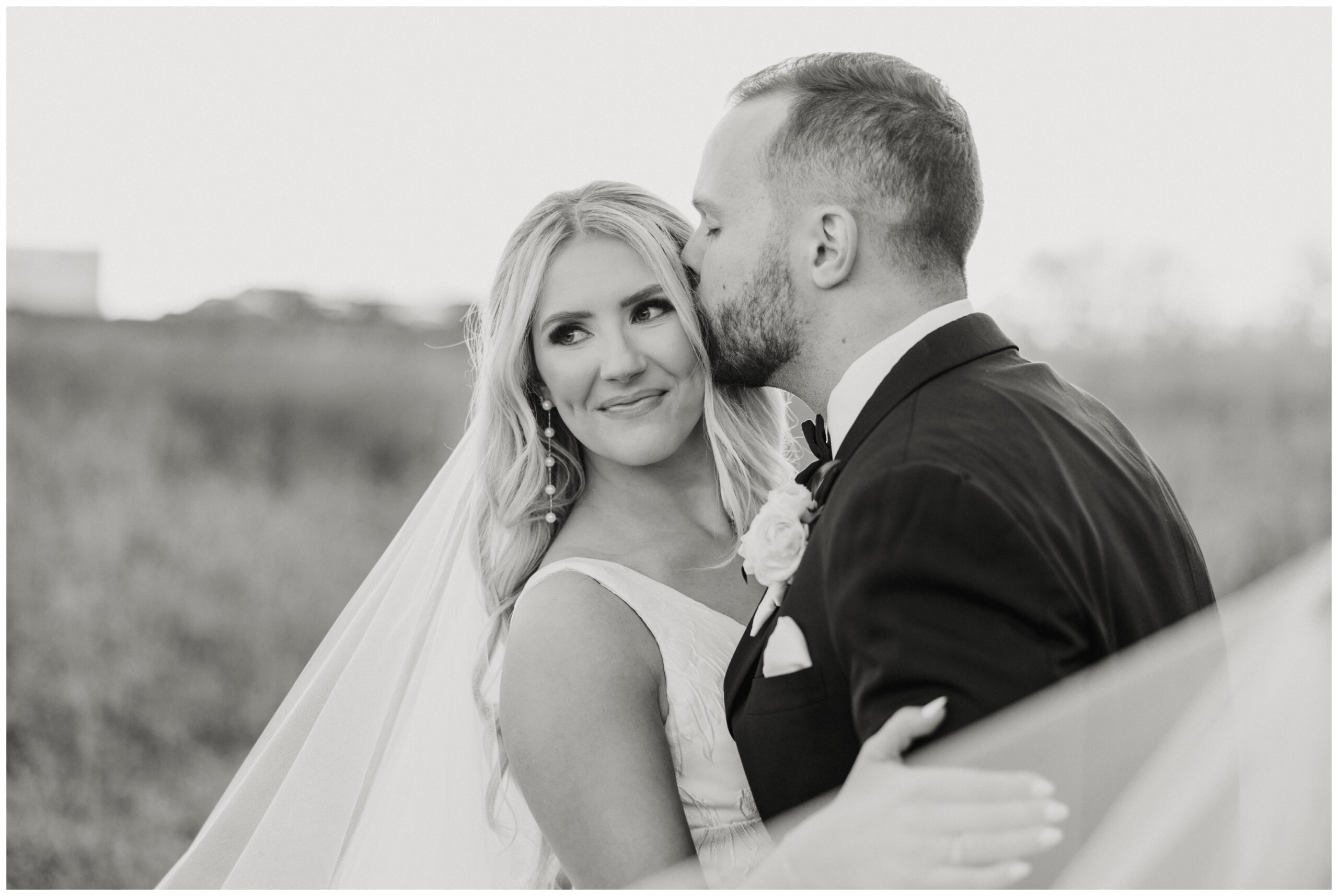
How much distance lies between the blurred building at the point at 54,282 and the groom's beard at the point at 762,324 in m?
9.63

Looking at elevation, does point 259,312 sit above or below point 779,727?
below

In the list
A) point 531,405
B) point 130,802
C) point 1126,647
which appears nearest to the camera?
point 1126,647

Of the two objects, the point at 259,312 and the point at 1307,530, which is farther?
the point at 259,312

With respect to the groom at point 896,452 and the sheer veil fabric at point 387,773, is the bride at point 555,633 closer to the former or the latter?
the sheer veil fabric at point 387,773

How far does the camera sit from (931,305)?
2.08 m

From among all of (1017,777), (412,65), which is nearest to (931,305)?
(1017,777)

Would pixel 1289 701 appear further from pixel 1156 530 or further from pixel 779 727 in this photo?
pixel 779 727

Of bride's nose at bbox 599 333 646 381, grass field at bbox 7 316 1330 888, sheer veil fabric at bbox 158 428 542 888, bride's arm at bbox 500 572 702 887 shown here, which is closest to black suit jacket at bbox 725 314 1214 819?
bride's arm at bbox 500 572 702 887

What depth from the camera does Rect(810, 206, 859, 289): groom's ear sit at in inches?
81.3

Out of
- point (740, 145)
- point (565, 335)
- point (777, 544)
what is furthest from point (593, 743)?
point (740, 145)

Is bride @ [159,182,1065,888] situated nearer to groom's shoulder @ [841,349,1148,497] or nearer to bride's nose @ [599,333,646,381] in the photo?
bride's nose @ [599,333,646,381]

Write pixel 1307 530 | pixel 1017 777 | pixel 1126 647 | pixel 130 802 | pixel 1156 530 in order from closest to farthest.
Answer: pixel 1017 777
pixel 1126 647
pixel 1156 530
pixel 130 802
pixel 1307 530

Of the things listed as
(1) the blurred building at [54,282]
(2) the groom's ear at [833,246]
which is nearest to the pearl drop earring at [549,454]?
(2) the groom's ear at [833,246]

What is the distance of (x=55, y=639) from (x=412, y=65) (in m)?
5.60
